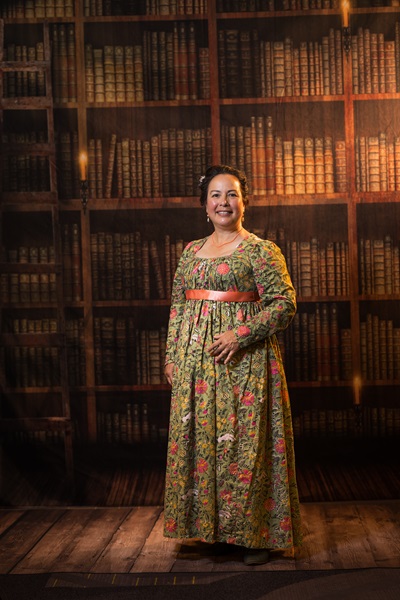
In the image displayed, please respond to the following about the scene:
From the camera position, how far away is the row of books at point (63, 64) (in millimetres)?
3996

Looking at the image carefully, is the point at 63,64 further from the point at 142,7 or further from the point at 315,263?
the point at 315,263

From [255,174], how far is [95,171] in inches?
32.0

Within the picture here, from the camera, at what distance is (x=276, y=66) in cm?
399

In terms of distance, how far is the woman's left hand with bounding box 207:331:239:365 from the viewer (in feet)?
9.93

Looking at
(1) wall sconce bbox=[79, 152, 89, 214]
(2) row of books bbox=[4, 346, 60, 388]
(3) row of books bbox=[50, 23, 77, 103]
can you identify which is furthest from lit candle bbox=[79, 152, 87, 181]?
(2) row of books bbox=[4, 346, 60, 388]

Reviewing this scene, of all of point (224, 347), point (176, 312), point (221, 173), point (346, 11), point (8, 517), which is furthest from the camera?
point (346, 11)

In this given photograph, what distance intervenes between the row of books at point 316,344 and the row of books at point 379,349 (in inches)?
3.3

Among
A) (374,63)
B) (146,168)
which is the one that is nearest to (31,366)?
(146,168)

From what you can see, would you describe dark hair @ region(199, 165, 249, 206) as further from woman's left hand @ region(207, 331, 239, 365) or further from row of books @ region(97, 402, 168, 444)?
row of books @ region(97, 402, 168, 444)

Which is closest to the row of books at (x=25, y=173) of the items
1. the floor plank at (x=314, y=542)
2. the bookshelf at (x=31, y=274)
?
the bookshelf at (x=31, y=274)

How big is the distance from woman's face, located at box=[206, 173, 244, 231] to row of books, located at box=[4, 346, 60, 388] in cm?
137

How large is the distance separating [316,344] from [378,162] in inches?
38.3

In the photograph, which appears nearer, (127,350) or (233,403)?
(233,403)

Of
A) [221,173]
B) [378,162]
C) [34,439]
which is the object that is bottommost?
[34,439]
